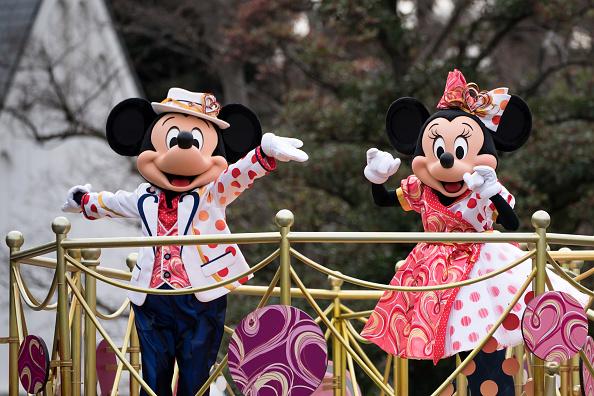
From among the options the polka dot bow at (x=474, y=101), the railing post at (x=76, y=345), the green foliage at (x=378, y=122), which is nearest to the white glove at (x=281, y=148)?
the polka dot bow at (x=474, y=101)

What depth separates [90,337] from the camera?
3301 mm

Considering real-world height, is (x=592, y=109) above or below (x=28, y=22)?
below

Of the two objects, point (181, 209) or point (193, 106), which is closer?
point (181, 209)

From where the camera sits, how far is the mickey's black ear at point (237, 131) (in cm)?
361

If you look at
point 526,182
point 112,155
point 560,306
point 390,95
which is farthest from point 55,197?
point 560,306

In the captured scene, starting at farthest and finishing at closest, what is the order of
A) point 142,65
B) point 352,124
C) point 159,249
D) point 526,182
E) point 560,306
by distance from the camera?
point 142,65 → point 352,124 → point 526,182 → point 159,249 → point 560,306

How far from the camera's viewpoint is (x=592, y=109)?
726cm

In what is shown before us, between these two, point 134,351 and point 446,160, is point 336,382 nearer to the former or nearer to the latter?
point 134,351

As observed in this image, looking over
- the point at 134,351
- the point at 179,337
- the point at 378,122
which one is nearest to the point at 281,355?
the point at 179,337

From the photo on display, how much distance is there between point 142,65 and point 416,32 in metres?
5.24

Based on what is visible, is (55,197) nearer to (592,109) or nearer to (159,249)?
(592,109)

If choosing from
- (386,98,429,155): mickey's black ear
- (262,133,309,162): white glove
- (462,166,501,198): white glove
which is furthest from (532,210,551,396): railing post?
(386,98,429,155): mickey's black ear

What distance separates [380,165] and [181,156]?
823 mm

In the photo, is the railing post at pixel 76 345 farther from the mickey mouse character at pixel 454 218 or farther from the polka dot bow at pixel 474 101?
the polka dot bow at pixel 474 101
